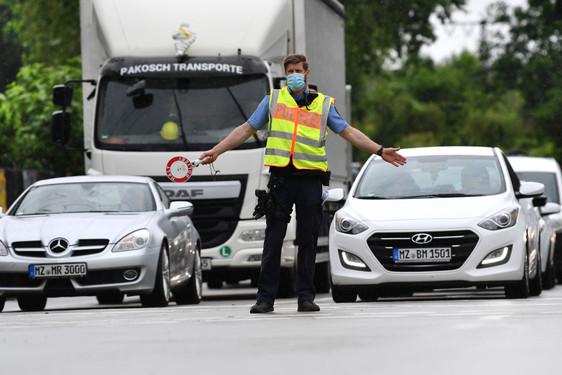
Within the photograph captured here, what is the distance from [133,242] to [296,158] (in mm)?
3379

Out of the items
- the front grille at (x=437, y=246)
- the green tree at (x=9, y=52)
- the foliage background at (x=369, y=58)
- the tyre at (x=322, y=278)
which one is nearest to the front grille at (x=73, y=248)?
the front grille at (x=437, y=246)

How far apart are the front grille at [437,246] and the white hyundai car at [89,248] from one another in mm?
2388

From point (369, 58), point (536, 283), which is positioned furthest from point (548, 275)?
point (369, 58)

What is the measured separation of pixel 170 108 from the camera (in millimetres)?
17375

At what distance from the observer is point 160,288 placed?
47.2 feet

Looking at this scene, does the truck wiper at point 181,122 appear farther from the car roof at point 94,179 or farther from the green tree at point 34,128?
the green tree at point 34,128

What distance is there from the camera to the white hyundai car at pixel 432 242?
1346 centimetres

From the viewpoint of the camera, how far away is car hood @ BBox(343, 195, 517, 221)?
1364 centimetres

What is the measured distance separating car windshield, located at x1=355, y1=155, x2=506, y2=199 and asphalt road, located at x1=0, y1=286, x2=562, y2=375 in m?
2.51

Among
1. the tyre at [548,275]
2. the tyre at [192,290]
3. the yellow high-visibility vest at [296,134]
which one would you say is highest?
the yellow high-visibility vest at [296,134]

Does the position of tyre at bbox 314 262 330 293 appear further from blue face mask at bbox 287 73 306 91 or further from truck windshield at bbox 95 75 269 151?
blue face mask at bbox 287 73 306 91

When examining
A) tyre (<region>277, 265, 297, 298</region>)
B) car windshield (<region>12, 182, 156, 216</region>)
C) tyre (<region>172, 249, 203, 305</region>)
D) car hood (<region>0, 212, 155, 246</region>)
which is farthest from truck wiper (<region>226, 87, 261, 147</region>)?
car hood (<region>0, 212, 155, 246</region>)

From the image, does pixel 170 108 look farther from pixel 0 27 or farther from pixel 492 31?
pixel 0 27

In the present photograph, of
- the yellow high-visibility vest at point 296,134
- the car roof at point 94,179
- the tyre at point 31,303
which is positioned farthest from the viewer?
the car roof at point 94,179
